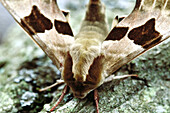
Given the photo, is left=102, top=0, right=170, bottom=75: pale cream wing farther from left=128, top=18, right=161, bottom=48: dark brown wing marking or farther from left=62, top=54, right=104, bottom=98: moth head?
left=62, top=54, right=104, bottom=98: moth head

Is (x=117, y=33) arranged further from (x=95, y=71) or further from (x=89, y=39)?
(x=95, y=71)

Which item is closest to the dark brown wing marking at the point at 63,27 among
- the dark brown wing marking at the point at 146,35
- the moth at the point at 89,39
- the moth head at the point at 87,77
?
the moth at the point at 89,39

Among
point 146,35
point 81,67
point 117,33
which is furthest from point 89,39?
point 146,35

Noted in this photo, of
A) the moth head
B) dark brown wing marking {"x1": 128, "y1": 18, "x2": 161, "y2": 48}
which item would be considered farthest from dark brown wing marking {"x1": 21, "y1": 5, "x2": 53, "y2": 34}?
dark brown wing marking {"x1": 128, "y1": 18, "x2": 161, "y2": 48}

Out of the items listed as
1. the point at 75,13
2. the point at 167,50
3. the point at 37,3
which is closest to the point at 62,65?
the point at 37,3

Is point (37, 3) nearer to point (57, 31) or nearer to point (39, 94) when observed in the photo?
point (57, 31)

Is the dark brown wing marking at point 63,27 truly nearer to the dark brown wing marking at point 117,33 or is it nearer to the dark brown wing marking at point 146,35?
the dark brown wing marking at point 117,33
